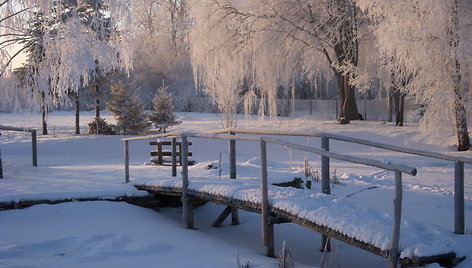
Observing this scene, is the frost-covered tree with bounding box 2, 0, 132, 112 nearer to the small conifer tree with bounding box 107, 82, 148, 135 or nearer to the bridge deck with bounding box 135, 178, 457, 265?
the bridge deck with bounding box 135, 178, 457, 265

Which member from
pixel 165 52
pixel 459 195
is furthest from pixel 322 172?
pixel 165 52

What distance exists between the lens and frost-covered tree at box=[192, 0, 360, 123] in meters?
24.0

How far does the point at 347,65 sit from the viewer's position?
24.8 m

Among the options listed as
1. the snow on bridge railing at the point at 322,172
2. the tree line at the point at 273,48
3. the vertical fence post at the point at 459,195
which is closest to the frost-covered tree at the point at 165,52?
the tree line at the point at 273,48

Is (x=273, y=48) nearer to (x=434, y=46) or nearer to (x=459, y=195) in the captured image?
(x=434, y=46)

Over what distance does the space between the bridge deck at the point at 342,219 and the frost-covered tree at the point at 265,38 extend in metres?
15.6

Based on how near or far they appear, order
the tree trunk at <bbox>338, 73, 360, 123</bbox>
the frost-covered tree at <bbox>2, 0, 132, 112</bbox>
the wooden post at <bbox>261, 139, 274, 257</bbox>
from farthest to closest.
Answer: the tree trunk at <bbox>338, 73, 360, 123</bbox> < the frost-covered tree at <bbox>2, 0, 132, 112</bbox> < the wooden post at <bbox>261, 139, 274, 257</bbox>

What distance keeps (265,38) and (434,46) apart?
8.74m

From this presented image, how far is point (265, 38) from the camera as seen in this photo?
24.0m

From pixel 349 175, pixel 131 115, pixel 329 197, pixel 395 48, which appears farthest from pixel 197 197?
pixel 131 115

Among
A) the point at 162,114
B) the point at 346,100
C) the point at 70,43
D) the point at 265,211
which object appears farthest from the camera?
the point at 162,114

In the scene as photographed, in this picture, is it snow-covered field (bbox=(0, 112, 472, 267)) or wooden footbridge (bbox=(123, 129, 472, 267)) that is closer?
wooden footbridge (bbox=(123, 129, 472, 267))

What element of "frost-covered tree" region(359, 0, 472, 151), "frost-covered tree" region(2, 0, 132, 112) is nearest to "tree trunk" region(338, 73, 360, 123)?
"frost-covered tree" region(359, 0, 472, 151)

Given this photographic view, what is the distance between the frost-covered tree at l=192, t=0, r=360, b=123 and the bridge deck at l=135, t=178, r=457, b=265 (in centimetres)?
1555
